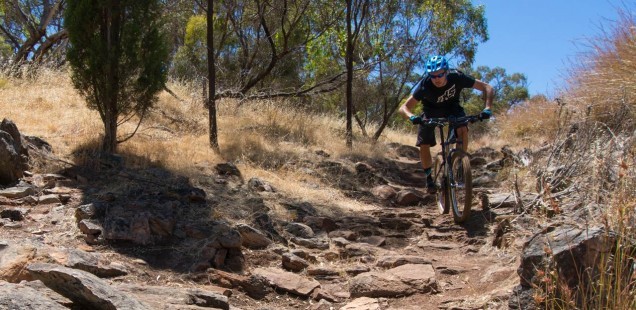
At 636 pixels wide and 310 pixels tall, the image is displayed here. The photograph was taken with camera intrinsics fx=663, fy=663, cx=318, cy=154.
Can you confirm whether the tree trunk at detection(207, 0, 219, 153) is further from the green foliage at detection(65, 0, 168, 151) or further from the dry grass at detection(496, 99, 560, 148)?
the dry grass at detection(496, 99, 560, 148)

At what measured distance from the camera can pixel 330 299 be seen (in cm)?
484

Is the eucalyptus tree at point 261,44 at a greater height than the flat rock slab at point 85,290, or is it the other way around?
the eucalyptus tree at point 261,44

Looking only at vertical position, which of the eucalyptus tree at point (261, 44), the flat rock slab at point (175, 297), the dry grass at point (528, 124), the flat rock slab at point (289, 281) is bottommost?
the flat rock slab at point (289, 281)

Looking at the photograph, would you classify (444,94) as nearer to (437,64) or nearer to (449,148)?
(437,64)

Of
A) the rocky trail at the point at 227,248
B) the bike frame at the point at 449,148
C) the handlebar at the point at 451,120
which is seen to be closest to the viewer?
the rocky trail at the point at 227,248

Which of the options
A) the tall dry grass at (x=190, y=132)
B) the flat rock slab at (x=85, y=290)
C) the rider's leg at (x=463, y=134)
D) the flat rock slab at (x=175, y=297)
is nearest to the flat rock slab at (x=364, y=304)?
the flat rock slab at (x=175, y=297)

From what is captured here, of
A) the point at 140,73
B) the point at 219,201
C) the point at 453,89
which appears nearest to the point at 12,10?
the point at 140,73

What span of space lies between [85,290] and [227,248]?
2.19m

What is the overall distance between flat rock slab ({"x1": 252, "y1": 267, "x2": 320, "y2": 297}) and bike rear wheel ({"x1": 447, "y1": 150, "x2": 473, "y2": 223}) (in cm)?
211

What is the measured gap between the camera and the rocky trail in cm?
409

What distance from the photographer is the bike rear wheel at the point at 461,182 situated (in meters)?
6.47

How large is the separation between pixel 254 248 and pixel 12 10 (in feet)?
49.4

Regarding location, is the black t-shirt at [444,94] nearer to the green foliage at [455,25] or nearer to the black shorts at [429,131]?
the black shorts at [429,131]

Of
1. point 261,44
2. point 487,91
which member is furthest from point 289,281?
point 261,44
